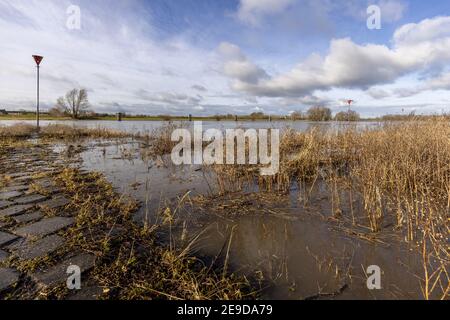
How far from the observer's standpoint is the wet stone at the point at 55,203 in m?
3.61

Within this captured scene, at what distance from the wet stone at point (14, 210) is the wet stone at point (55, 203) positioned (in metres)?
0.18

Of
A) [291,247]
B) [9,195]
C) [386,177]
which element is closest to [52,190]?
[9,195]

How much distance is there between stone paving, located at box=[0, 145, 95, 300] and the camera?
203 centimetres

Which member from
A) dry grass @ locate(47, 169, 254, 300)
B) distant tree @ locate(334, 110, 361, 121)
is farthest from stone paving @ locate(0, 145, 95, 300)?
distant tree @ locate(334, 110, 361, 121)

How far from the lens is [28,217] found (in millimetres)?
3199

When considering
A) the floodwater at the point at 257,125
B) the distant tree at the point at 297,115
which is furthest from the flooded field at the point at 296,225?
the distant tree at the point at 297,115

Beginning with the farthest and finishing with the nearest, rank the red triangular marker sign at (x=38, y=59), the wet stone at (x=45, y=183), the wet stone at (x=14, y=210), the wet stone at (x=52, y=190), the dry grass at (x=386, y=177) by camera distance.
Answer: the red triangular marker sign at (x=38, y=59) → the wet stone at (x=45, y=183) → the wet stone at (x=52, y=190) → the wet stone at (x=14, y=210) → the dry grass at (x=386, y=177)

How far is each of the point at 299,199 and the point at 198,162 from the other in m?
4.27

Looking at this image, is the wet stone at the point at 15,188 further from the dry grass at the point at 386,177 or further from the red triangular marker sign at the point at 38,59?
the red triangular marker sign at the point at 38,59

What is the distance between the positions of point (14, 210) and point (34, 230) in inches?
37.1

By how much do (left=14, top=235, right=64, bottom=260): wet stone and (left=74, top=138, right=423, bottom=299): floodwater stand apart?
1.03 metres

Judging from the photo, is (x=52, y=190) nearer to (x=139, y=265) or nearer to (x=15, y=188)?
(x=15, y=188)

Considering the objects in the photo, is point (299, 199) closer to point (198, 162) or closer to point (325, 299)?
point (325, 299)
